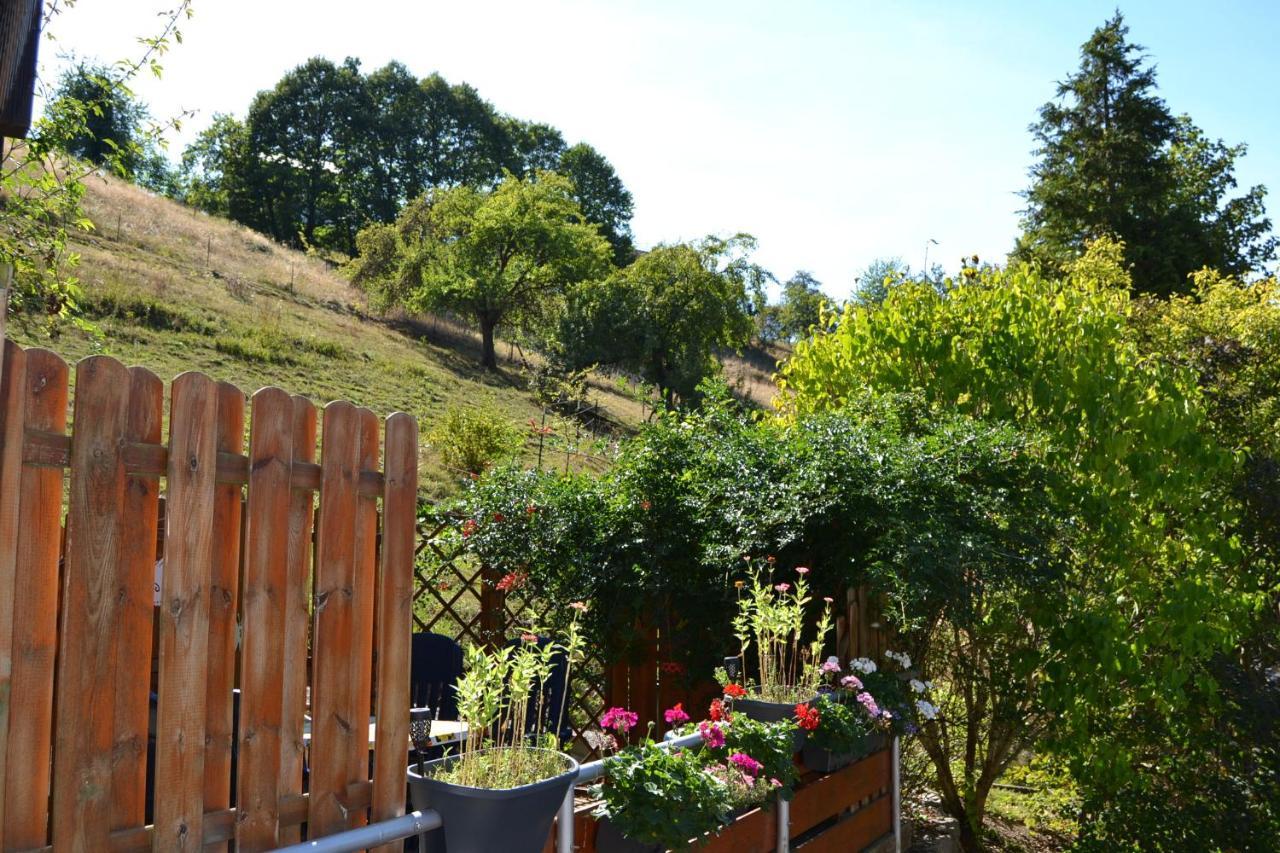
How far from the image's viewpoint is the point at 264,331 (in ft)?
66.2

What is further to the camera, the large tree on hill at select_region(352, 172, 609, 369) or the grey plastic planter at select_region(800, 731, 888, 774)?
the large tree on hill at select_region(352, 172, 609, 369)

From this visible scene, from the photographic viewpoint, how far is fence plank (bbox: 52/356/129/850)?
1958mm

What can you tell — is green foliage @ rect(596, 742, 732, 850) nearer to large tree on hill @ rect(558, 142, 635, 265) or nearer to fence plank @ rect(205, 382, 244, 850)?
fence plank @ rect(205, 382, 244, 850)

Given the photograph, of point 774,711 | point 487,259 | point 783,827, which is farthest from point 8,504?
point 487,259

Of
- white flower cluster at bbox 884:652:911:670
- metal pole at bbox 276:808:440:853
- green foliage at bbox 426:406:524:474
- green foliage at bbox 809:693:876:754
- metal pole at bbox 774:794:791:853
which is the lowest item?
metal pole at bbox 774:794:791:853

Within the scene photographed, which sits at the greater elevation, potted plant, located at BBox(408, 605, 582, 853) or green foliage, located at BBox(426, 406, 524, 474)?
green foliage, located at BBox(426, 406, 524, 474)

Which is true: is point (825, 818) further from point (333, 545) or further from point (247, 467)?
point (247, 467)

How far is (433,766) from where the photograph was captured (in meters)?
2.69

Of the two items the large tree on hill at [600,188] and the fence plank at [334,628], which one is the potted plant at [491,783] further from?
the large tree on hill at [600,188]

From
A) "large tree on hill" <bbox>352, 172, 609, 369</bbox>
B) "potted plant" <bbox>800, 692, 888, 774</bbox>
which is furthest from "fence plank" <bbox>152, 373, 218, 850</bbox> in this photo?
"large tree on hill" <bbox>352, 172, 609, 369</bbox>

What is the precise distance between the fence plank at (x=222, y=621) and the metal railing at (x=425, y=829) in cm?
21

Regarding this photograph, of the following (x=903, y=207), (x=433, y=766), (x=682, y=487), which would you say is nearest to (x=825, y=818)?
(x=682, y=487)

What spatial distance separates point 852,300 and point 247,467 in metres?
5.89

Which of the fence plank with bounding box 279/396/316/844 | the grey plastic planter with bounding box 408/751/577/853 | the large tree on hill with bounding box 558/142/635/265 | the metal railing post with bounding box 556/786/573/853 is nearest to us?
the fence plank with bounding box 279/396/316/844
